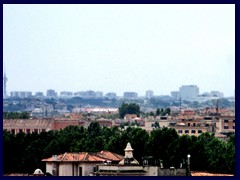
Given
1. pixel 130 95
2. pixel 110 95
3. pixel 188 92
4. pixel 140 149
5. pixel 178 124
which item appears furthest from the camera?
pixel 110 95

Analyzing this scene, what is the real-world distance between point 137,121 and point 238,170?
49172 millimetres

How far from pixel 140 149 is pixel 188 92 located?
91436mm

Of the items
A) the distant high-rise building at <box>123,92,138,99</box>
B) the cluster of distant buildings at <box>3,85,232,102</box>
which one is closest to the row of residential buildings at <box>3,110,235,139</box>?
A: the cluster of distant buildings at <box>3,85,232,102</box>

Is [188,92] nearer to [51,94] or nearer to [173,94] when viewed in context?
[173,94]

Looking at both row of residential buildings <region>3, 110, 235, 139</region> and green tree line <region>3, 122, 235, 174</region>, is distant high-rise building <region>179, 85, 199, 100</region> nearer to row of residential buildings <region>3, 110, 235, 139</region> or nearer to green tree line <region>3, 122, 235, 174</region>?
row of residential buildings <region>3, 110, 235, 139</region>

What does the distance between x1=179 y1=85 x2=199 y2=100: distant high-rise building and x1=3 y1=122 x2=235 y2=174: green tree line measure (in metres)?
86.0

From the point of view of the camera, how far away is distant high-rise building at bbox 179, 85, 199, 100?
114 meters

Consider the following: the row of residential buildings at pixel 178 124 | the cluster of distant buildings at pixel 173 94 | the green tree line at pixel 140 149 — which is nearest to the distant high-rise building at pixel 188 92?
the cluster of distant buildings at pixel 173 94

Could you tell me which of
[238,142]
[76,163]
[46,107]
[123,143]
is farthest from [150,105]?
[238,142]

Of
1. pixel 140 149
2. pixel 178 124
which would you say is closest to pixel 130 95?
pixel 178 124

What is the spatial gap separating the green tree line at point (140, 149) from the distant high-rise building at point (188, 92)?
8602 centimetres

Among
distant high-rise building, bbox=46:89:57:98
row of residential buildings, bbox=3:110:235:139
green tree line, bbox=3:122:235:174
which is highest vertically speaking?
distant high-rise building, bbox=46:89:57:98

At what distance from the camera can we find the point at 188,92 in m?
116

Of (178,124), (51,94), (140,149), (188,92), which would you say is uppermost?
(188,92)
